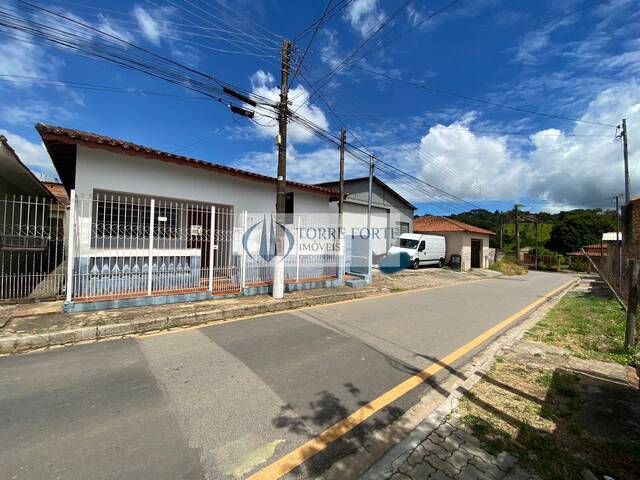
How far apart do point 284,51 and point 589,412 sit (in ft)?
29.9

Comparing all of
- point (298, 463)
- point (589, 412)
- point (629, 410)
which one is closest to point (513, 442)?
point (589, 412)

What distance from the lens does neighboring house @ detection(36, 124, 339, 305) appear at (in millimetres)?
6488

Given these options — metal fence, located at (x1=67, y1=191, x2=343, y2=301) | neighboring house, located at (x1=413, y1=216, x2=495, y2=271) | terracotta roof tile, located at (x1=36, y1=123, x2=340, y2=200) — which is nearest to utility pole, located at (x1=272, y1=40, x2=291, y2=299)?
metal fence, located at (x1=67, y1=191, x2=343, y2=301)

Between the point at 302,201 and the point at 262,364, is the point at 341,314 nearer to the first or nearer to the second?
the point at 262,364

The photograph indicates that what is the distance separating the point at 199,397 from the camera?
3162 mm

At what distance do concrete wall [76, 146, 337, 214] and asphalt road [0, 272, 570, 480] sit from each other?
409 centimetres

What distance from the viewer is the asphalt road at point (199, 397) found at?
89.9 inches

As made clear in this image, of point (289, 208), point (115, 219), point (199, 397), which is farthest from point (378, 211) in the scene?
point (199, 397)

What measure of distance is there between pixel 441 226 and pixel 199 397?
23.7m

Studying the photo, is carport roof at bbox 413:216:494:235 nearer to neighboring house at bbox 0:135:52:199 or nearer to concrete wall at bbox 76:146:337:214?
concrete wall at bbox 76:146:337:214

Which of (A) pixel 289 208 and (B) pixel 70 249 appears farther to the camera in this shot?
(A) pixel 289 208

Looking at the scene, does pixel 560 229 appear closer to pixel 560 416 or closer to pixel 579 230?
pixel 579 230

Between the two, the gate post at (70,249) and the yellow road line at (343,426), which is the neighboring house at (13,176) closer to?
the gate post at (70,249)

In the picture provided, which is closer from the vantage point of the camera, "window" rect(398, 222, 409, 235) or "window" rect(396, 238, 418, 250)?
"window" rect(396, 238, 418, 250)
